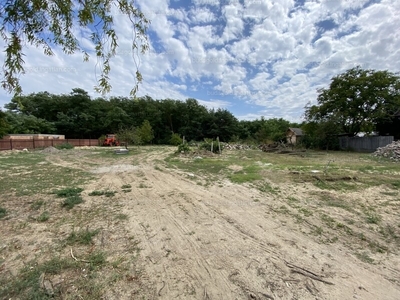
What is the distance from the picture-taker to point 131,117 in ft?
127

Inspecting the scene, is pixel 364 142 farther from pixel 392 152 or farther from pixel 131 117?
pixel 131 117

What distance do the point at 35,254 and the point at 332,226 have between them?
4522 mm

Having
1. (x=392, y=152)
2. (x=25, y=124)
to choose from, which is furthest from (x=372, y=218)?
(x=25, y=124)

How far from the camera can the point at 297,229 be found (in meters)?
3.39

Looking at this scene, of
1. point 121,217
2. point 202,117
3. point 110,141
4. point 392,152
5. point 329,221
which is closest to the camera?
point 329,221

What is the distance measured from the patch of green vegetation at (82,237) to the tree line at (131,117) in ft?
100

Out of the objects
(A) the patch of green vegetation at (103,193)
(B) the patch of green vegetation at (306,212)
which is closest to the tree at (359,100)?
(B) the patch of green vegetation at (306,212)

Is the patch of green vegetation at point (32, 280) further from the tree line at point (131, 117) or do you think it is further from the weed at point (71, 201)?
the tree line at point (131, 117)

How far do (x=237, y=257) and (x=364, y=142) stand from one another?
2138cm

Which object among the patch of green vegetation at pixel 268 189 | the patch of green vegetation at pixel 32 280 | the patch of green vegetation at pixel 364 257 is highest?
the patch of green vegetation at pixel 268 189

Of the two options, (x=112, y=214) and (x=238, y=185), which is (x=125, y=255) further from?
(x=238, y=185)

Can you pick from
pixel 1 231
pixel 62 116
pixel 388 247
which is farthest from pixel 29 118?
pixel 388 247

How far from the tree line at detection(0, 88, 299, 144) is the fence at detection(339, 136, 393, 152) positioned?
13.7 meters

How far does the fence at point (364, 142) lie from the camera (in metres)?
16.7
